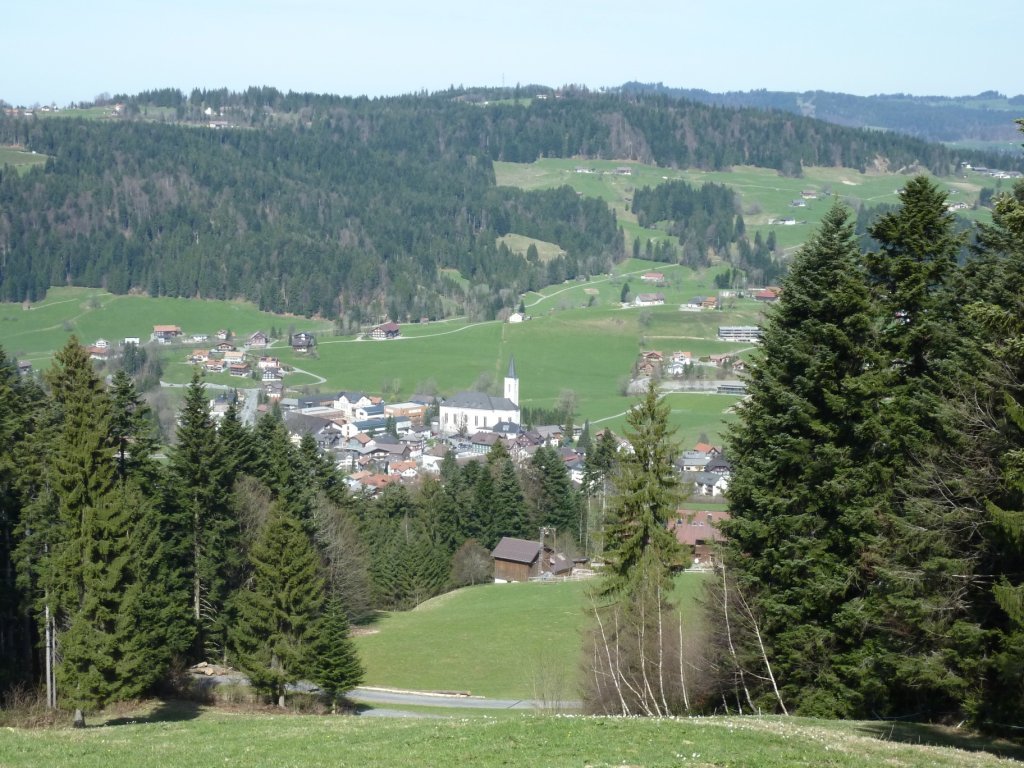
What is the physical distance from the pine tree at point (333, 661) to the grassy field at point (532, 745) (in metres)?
11.4

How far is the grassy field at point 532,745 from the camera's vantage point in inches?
505

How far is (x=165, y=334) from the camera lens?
167875 millimetres

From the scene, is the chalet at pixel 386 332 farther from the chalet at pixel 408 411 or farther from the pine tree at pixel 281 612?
the pine tree at pixel 281 612

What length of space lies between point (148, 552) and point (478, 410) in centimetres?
9900

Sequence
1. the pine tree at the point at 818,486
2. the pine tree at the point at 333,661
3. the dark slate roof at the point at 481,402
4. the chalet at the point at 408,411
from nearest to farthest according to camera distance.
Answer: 1. the pine tree at the point at 818,486
2. the pine tree at the point at 333,661
3. the dark slate roof at the point at 481,402
4. the chalet at the point at 408,411

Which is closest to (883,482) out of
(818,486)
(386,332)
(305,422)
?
(818,486)

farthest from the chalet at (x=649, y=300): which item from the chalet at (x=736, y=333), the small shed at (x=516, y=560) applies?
the small shed at (x=516, y=560)

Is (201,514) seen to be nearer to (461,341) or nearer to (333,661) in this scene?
(333,661)

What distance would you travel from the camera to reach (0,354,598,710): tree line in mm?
23609

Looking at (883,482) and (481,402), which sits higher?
(883,482)

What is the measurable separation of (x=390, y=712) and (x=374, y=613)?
19330 millimetres

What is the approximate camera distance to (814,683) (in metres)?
19.6

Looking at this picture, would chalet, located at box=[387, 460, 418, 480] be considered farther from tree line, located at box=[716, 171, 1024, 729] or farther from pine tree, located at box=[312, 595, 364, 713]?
tree line, located at box=[716, 171, 1024, 729]

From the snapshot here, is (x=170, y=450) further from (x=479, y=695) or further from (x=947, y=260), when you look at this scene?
(x=947, y=260)
